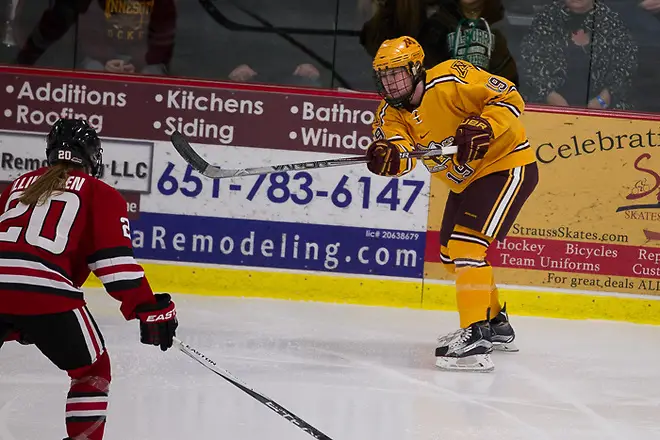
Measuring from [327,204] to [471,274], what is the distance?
55.5 inches

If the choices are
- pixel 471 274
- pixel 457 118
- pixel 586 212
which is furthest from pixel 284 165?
pixel 586 212

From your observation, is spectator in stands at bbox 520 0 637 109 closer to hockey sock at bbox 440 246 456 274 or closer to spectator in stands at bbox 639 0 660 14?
spectator in stands at bbox 639 0 660 14

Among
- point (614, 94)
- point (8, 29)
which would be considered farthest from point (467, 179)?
point (8, 29)

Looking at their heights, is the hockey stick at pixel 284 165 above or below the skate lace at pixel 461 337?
above

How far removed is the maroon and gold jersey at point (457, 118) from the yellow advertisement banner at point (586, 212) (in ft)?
3.58

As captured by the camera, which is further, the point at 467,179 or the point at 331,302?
the point at 331,302

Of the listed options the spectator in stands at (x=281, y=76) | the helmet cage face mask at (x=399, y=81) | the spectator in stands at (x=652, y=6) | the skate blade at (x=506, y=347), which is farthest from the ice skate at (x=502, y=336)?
the spectator in stands at (x=652, y=6)

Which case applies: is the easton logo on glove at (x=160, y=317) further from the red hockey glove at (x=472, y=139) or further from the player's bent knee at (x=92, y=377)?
the red hockey glove at (x=472, y=139)

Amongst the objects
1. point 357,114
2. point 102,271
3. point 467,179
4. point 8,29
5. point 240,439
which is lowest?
point 240,439

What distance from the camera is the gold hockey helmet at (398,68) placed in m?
3.79

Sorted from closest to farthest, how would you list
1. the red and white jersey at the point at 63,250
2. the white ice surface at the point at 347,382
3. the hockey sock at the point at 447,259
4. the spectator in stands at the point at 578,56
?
the red and white jersey at the point at 63,250, the white ice surface at the point at 347,382, the hockey sock at the point at 447,259, the spectator in stands at the point at 578,56

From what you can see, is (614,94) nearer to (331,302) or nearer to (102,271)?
(331,302)

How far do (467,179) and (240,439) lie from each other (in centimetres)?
165

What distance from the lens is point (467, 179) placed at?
159 inches
